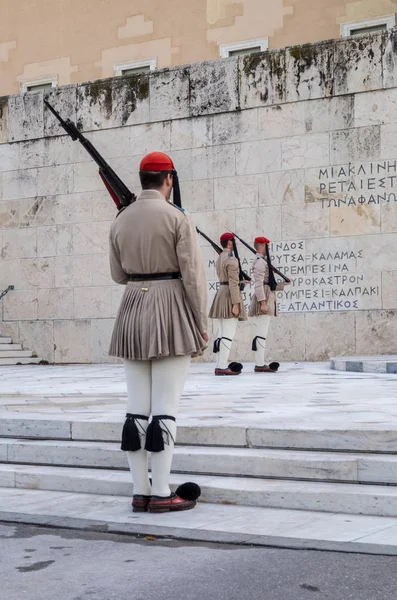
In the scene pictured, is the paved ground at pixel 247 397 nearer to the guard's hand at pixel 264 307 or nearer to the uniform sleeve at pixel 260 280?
the guard's hand at pixel 264 307

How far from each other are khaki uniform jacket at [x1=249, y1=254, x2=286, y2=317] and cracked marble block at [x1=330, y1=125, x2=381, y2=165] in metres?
3.25

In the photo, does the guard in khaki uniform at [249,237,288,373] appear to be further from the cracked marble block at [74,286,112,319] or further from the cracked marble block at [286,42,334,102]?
the cracked marble block at [74,286,112,319]

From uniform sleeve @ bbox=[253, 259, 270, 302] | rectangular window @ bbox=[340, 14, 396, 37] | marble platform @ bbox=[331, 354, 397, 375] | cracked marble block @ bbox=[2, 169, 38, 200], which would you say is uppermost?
rectangular window @ bbox=[340, 14, 396, 37]

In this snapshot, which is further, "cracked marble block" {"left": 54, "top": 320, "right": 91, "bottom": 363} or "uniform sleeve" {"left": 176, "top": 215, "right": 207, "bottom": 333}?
"cracked marble block" {"left": 54, "top": 320, "right": 91, "bottom": 363}

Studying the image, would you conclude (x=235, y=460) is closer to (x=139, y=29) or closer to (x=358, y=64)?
(x=358, y=64)

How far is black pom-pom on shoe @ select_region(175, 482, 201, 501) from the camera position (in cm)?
535

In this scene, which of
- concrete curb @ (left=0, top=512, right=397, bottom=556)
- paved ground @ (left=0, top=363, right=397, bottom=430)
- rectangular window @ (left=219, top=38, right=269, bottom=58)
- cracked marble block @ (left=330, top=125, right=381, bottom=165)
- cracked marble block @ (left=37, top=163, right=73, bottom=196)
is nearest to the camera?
concrete curb @ (left=0, top=512, right=397, bottom=556)

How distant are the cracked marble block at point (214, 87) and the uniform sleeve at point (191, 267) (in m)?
10.8

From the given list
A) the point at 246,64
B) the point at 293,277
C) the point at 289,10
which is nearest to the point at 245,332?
the point at 293,277

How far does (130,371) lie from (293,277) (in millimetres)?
9819

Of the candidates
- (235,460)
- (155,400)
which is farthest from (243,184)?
(155,400)

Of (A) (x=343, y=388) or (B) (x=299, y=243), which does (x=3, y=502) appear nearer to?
(A) (x=343, y=388)

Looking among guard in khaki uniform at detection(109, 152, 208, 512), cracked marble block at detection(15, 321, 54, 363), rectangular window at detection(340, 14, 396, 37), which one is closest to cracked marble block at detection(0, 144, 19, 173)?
cracked marble block at detection(15, 321, 54, 363)

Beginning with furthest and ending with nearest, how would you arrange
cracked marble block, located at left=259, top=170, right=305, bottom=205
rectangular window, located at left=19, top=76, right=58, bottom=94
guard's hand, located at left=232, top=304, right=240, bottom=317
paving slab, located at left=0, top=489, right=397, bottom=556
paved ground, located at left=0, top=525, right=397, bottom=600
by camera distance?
rectangular window, located at left=19, top=76, right=58, bottom=94
cracked marble block, located at left=259, top=170, right=305, bottom=205
guard's hand, located at left=232, top=304, right=240, bottom=317
paving slab, located at left=0, top=489, right=397, bottom=556
paved ground, located at left=0, top=525, right=397, bottom=600
